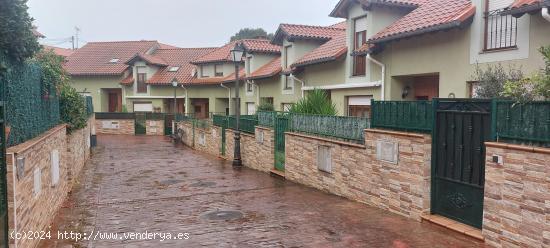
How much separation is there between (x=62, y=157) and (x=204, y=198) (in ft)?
12.0

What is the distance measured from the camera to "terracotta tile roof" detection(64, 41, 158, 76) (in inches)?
1540

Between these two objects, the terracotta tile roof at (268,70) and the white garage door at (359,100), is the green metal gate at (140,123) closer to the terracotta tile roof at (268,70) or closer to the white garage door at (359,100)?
the terracotta tile roof at (268,70)

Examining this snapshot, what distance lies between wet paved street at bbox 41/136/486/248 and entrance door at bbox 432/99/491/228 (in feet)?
1.65

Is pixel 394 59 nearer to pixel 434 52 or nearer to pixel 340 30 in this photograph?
pixel 434 52

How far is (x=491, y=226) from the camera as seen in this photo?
6.80 m

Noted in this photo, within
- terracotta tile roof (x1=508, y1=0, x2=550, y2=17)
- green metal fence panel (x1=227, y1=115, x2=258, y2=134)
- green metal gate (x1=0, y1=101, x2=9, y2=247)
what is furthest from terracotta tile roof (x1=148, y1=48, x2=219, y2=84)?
green metal gate (x1=0, y1=101, x2=9, y2=247)

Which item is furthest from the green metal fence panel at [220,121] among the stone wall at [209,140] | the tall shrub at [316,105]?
the tall shrub at [316,105]

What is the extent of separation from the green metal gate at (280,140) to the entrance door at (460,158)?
6.75 meters

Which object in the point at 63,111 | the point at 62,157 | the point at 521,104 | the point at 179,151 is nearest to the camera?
the point at 521,104

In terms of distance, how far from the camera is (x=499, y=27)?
10211mm

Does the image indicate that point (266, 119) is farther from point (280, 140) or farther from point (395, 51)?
point (395, 51)

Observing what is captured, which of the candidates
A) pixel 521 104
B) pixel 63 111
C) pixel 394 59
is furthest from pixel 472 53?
pixel 63 111

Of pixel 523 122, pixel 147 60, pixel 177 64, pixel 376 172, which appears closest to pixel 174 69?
pixel 177 64

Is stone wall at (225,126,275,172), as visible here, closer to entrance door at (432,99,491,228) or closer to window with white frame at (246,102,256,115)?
entrance door at (432,99,491,228)
